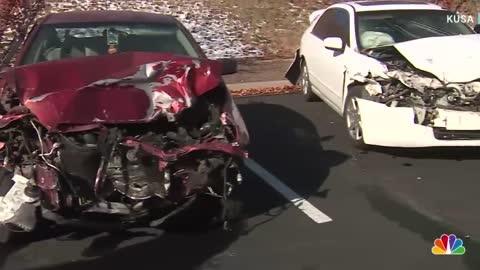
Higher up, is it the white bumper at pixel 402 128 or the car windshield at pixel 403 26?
the car windshield at pixel 403 26

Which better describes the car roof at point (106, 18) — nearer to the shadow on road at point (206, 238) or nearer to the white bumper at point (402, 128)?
the shadow on road at point (206, 238)

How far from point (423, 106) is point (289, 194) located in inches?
63.3

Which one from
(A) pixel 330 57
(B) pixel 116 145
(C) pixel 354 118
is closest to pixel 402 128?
(C) pixel 354 118

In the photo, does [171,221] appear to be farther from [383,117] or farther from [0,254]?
[383,117]

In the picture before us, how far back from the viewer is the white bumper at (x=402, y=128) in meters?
6.21

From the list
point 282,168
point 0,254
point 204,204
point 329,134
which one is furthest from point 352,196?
point 0,254

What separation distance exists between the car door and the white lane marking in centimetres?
165

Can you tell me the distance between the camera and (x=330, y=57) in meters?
8.07

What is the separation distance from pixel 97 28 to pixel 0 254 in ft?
7.52

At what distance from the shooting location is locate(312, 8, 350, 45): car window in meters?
8.07

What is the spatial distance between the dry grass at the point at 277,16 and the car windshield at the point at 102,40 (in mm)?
7671

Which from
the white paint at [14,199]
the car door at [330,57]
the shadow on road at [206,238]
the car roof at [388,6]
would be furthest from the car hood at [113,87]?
the car roof at [388,6]

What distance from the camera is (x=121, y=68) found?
4820 mm

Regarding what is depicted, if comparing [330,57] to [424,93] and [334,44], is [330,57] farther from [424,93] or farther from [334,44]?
[424,93]
